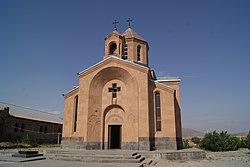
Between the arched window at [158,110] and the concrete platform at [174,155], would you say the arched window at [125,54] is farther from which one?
the concrete platform at [174,155]

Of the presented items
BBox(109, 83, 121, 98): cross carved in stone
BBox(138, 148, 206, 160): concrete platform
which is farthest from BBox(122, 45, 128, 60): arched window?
BBox(138, 148, 206, 160): concrete platform

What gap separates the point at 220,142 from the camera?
79.6ft

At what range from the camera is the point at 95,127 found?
63.8 feet

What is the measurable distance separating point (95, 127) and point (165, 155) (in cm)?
760

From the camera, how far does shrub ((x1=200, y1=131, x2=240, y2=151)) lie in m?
24.2

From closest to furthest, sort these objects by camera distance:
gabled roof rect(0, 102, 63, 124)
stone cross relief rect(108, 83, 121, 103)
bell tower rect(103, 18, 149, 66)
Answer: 1. stone cross relief rect(108, 83, 121, 103)
2. bell tower rect(103, 18, 149, 66)
3. gabled roof rect(0, 102, 63, 124)

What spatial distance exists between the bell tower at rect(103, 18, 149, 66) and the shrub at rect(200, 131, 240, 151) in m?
12.8

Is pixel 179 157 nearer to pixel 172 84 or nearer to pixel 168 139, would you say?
pixel 168 139

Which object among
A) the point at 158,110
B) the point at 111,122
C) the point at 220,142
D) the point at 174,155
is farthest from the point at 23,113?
the point at 220,142

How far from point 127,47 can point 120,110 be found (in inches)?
354

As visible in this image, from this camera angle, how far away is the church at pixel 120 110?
18.4 m

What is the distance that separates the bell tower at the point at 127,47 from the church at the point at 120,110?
13.8ft

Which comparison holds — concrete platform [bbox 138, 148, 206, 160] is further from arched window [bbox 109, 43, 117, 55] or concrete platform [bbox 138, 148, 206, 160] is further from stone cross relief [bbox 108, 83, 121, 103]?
arched window [bbox 109, 43, 117, 55]

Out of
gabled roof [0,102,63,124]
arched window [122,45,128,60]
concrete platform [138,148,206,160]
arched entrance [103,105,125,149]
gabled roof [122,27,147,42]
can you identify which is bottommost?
concrete platform [138,148,206,160]
